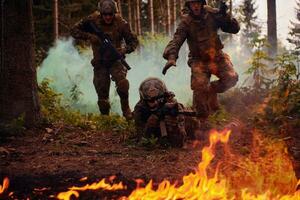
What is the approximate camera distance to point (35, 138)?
287 inches

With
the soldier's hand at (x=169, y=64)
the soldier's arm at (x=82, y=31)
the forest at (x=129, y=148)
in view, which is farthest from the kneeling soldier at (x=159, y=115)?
the soldier's arm at (x=82, y=31)

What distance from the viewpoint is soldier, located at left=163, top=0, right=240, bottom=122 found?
783cm

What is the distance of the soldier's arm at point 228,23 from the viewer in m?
7.85

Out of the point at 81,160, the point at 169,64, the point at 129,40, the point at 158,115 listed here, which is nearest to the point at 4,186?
the point at 81,160

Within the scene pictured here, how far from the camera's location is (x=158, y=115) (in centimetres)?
680

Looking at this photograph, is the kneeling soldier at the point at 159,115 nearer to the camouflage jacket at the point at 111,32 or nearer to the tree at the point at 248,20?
the camouflage jacket at the point at 111,32

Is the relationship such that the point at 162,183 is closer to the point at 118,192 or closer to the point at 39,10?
the point at 118,192

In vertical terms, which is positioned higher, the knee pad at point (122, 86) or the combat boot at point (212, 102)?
the knee pad at point (122, 86)

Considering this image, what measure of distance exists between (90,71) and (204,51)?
931 centimetres

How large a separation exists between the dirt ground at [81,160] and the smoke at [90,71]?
6325 millimetres

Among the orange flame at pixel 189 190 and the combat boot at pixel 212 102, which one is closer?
the orange flame at pixel 189 190

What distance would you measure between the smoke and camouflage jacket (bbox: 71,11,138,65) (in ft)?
15.6

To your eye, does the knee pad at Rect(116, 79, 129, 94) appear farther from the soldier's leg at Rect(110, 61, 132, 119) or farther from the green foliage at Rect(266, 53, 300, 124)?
the green foliage at Rect(266, 53, 300, 124)

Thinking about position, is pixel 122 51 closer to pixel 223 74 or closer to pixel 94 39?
pixel 94 39
